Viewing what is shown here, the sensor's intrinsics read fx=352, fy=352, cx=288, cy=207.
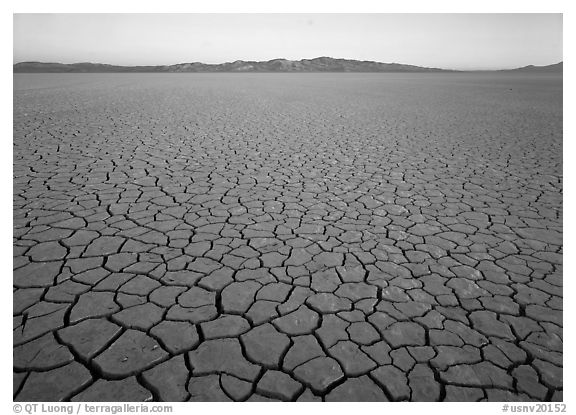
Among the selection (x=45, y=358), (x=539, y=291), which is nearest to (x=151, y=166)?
(x=45, y=358)

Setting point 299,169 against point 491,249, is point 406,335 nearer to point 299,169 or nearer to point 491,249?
point 491,249

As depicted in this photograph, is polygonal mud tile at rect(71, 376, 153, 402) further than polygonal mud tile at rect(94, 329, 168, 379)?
No

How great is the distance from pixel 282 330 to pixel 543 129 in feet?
30.9

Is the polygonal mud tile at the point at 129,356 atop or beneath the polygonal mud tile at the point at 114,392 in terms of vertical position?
atop

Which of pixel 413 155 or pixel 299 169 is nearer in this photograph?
pixel 299 169

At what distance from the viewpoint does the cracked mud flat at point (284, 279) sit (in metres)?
1.70

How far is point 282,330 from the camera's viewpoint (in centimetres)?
199

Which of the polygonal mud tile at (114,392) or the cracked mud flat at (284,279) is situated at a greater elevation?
the cracked mud flat at (284,279)

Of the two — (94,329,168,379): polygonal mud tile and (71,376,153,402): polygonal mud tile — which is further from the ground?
(94,329,168,379): polygonal mud tile

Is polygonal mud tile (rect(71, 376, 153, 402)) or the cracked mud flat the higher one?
the cracked mud flat

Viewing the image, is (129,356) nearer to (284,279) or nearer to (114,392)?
(114,392)

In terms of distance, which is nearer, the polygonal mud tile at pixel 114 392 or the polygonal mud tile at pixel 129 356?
the polygonal mud tile at pixel 114 392

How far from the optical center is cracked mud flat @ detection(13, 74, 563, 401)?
5.58 ft

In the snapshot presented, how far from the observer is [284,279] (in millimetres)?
2469
